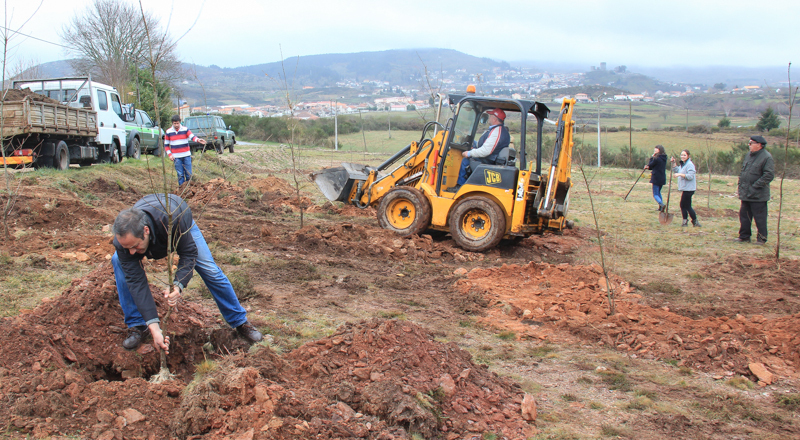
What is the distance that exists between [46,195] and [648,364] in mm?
8983

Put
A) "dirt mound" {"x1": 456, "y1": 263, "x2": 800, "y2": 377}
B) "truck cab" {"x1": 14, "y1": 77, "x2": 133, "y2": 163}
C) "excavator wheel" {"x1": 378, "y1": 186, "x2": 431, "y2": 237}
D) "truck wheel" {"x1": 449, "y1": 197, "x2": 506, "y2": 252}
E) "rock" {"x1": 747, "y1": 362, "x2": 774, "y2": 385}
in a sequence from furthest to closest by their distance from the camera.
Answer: "truck cab" {"x1": 14, "y1": 77, "x2": 133, "y2": 163}, "excavator wheel" {"x1": 378, "y1": 186, "x2": 431, "y2": 237}, "truck wheel" {"x1": 449, "y1": 197, "x2": 506, "y2": 252}, "dirt mound" {"x1": 456, "y1": 263, "x2": 800, "y2": 377}, "rock" {"x1": 747, "y1": 362, "x2": 774, "y2": 385}

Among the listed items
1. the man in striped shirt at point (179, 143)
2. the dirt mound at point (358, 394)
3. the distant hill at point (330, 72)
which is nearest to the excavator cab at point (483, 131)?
the dirt mound at point (358, 394)

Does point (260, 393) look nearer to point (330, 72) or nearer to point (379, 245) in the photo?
point (379, 245)

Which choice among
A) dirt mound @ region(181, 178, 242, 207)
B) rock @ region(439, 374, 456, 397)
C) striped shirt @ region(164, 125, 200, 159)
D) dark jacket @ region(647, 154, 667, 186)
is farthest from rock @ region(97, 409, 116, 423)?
dark jacket @ region(647, 154, 667, 186)

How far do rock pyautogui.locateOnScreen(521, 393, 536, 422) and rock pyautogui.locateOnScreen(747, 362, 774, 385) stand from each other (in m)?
2.05

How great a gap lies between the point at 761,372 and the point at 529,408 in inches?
85.8

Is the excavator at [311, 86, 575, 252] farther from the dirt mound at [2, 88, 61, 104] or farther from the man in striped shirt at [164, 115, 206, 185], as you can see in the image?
the dirt mound at [2, 88, 61, 104]

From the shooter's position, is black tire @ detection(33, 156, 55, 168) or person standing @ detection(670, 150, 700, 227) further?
black tire @ detection(33, 156, 55, 168)

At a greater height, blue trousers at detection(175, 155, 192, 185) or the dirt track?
blue trousers at detection(175, 155, 192, 185)

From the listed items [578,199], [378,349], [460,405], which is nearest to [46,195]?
[378,349]

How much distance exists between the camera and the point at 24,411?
3.16m

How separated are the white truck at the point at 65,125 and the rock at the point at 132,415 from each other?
7.32 metres

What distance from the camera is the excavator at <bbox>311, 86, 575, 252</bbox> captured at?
8.16 meters

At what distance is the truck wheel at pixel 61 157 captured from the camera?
11.6 meters
